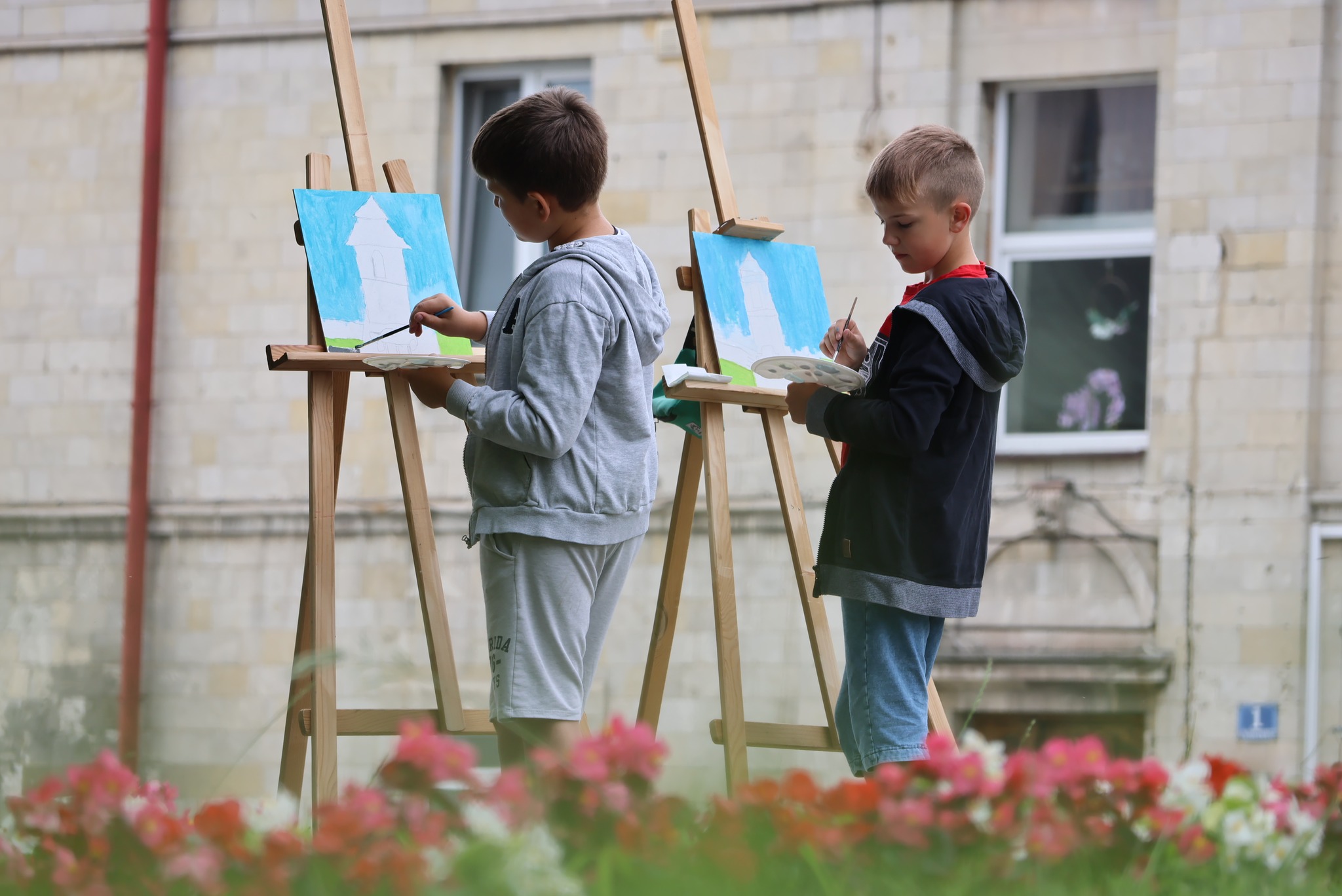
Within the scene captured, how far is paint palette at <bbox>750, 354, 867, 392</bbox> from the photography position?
7.34ft

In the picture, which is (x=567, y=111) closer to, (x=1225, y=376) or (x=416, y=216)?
(x=416, y=216)

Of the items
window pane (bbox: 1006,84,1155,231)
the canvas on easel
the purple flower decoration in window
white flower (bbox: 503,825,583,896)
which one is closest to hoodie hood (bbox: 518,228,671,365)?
the canvas on easel

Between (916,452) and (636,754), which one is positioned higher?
(916,452)

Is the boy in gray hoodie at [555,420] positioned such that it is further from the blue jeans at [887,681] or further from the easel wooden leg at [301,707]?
the easel wooden leg at [301,707]

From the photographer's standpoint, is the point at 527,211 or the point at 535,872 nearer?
the point at 535,872

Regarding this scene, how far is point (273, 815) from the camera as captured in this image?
154 centimetres

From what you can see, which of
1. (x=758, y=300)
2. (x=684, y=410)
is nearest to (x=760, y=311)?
(x=758, y=300)

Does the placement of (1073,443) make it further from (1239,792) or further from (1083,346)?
(1239,792)

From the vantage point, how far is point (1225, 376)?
211 inches

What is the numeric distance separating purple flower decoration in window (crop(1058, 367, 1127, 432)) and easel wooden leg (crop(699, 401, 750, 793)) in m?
3.01

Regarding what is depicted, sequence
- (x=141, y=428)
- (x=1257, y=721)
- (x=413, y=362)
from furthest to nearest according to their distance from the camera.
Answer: (x=141, y=428) < (x=1257, y=721) < (x=413, y=362)

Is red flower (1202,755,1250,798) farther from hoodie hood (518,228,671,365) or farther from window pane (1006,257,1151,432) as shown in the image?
window pane (1006,257,1151,432)

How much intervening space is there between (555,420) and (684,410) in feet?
2.57

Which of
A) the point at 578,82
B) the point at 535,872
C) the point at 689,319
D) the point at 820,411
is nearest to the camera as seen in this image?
the point at 535,872
